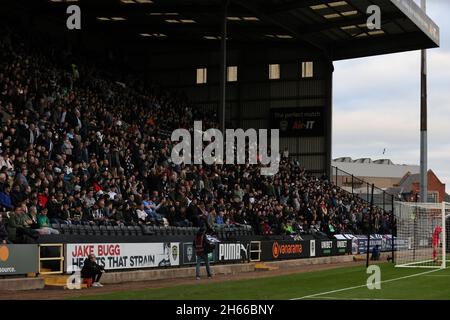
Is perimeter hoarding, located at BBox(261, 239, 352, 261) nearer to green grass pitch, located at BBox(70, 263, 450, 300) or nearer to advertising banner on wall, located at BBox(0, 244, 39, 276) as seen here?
green grass pitch, located at BBox(70, 263, 450, 300)

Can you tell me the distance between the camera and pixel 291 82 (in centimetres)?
5922

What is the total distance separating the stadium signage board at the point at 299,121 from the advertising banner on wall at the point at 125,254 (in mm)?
30353

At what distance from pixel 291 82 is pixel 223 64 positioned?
51.5ft

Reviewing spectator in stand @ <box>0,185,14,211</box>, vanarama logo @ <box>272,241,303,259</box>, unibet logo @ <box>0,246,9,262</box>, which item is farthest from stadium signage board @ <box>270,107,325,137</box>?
unibet logo @ <box>0,246,9,262</box>

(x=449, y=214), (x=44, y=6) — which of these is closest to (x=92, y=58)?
(x=44, y=6)

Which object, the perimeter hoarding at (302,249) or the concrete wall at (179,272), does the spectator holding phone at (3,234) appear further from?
the perimeter hoarding at (302,249)

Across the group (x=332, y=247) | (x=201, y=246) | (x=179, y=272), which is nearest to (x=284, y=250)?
(x=332, y=247)

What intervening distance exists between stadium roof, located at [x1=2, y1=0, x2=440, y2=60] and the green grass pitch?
2125 centimetres

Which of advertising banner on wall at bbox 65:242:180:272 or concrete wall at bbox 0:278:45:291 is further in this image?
advertising banner on wall at bbox 65:242:180:272

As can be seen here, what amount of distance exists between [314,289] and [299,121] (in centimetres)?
3666

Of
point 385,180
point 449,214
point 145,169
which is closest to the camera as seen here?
point 145,169

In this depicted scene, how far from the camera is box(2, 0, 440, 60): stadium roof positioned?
152 feet

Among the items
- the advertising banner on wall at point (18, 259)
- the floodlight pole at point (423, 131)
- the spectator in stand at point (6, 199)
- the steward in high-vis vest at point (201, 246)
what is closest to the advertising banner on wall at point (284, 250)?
the steward in high-vis vest at point (201, 246)

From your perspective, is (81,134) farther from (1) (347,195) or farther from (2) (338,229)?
(1) (347,195)
